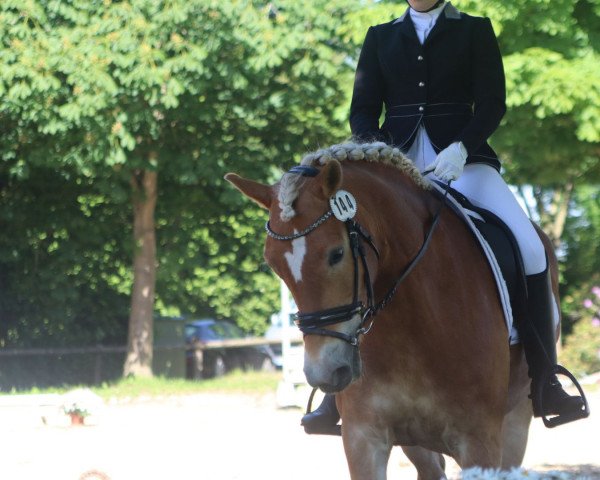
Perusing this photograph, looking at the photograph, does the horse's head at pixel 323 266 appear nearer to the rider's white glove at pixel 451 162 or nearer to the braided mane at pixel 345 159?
the braided mane at pixel 345 159

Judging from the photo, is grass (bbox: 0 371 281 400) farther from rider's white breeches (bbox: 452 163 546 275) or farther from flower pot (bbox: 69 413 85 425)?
rider's white breeches (bbox: 452 163 546 275)

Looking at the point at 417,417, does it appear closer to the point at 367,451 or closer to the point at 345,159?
the point at 367,451

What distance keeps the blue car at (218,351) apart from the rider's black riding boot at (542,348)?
18.9 meters

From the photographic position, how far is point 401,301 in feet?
15.0

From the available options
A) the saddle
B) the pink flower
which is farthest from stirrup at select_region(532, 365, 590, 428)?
the pink flower

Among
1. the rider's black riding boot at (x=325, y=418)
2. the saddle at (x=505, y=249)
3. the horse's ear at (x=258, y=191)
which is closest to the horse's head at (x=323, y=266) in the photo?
the horse's ear at (x=258, y=191)

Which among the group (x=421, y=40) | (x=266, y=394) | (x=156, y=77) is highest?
(x=156, y=77)

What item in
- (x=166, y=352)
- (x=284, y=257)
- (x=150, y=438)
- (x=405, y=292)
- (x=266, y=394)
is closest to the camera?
(x=284, y=257)

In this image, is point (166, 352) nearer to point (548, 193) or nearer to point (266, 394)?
point (266, 394)

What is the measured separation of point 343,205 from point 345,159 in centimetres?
46

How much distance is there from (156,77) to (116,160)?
1449 mm

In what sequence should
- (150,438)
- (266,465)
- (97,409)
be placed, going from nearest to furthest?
(266,465) < (150,438) < (97,409)

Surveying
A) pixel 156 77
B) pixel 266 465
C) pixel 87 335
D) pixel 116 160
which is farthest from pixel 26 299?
pixel 266 465

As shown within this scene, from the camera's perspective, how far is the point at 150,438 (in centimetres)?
1194
